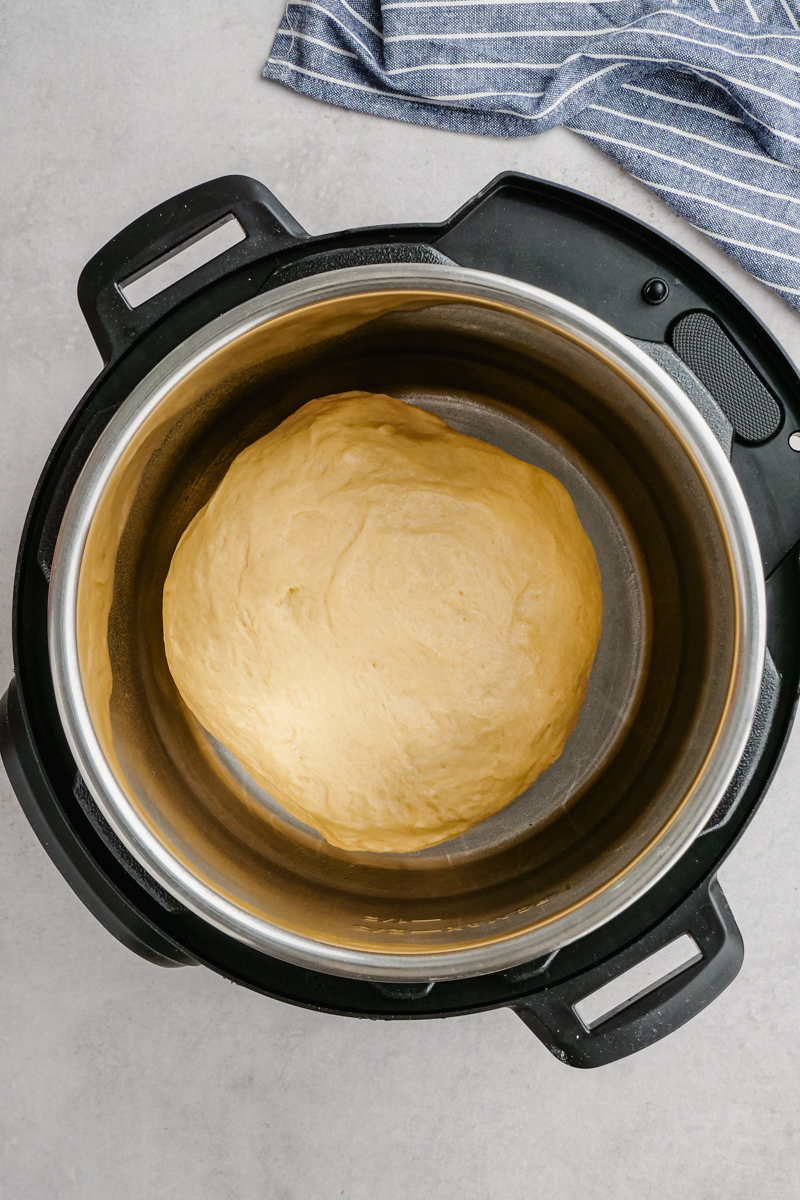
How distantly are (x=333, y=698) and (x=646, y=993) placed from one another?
1.17 feet

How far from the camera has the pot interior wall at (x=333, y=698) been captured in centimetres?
→ 58

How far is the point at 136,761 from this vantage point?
631mm

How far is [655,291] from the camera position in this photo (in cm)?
59

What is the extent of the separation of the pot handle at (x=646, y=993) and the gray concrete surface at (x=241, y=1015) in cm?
22

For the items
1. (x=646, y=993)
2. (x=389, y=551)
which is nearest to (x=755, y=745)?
(x=646, y=993)

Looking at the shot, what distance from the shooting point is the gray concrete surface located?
82cm

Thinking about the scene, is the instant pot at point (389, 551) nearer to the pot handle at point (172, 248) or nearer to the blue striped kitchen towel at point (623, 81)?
the pot handle at point (172, 248)

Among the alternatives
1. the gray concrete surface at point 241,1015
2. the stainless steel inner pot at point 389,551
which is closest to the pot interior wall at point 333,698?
the stainless steel inner pot at point 389,551

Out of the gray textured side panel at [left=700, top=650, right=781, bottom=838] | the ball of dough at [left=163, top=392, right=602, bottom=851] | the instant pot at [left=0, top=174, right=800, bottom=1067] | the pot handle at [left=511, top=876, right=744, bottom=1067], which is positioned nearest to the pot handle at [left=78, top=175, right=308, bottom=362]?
the instant pot at [left=0, top=174, right=800, bottom=1067]

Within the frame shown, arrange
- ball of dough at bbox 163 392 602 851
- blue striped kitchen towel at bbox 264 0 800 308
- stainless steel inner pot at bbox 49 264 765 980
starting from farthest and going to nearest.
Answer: blue striped kitchen towel at bbox 264 0 800 308 → ball of dough at bbox 163 392 602 851 → stainless steel inner pot at bbox 49 264 765 980

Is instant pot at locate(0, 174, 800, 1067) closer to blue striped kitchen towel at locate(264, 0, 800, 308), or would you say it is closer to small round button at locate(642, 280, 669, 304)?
small round button at locate(642, 280, 669, 304)

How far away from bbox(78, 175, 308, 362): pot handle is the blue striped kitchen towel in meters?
0.31

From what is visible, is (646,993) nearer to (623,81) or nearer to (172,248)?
(172,248)

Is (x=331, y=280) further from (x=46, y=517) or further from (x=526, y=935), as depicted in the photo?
(x=526, y=935)
